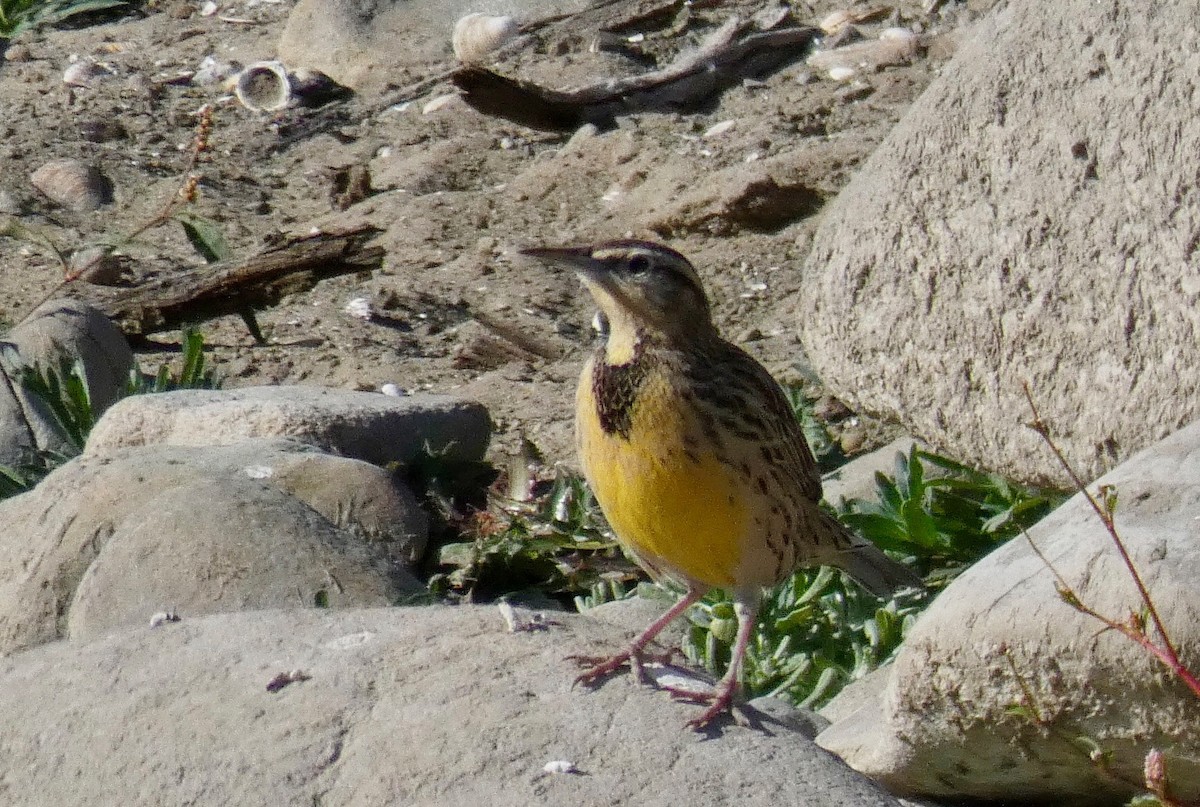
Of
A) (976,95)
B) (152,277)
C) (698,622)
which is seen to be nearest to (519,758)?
(698,622)

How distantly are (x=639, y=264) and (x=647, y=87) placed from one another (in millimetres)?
5527

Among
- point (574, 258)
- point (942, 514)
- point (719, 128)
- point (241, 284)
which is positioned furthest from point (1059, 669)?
point (719, 128)

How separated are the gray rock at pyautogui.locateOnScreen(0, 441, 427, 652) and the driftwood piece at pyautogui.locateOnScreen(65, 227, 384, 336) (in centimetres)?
223

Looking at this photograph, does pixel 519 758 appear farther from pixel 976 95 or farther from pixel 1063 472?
pixel 976 95

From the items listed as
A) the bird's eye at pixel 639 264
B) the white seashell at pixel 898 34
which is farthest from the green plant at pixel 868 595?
the white seashell at pixel 898 34

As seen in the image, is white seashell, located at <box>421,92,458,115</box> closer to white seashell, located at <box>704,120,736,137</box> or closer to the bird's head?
white seashell, located at <box>704,120,736,137</box>

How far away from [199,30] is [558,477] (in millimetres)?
6040

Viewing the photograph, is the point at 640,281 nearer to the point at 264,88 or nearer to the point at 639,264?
the point at 639,264

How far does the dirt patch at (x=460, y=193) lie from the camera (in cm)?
875

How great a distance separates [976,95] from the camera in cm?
644

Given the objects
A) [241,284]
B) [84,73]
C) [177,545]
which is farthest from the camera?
[84,73]

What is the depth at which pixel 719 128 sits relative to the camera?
10.2 m

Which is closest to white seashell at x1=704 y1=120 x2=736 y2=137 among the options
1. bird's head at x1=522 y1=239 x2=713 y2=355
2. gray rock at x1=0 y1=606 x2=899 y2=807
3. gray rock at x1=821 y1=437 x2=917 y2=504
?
gray rock at x1=821 y1=437 x2=917 y2=504

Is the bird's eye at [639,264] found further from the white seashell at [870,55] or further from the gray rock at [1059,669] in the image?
the white seashell at [870,55]
